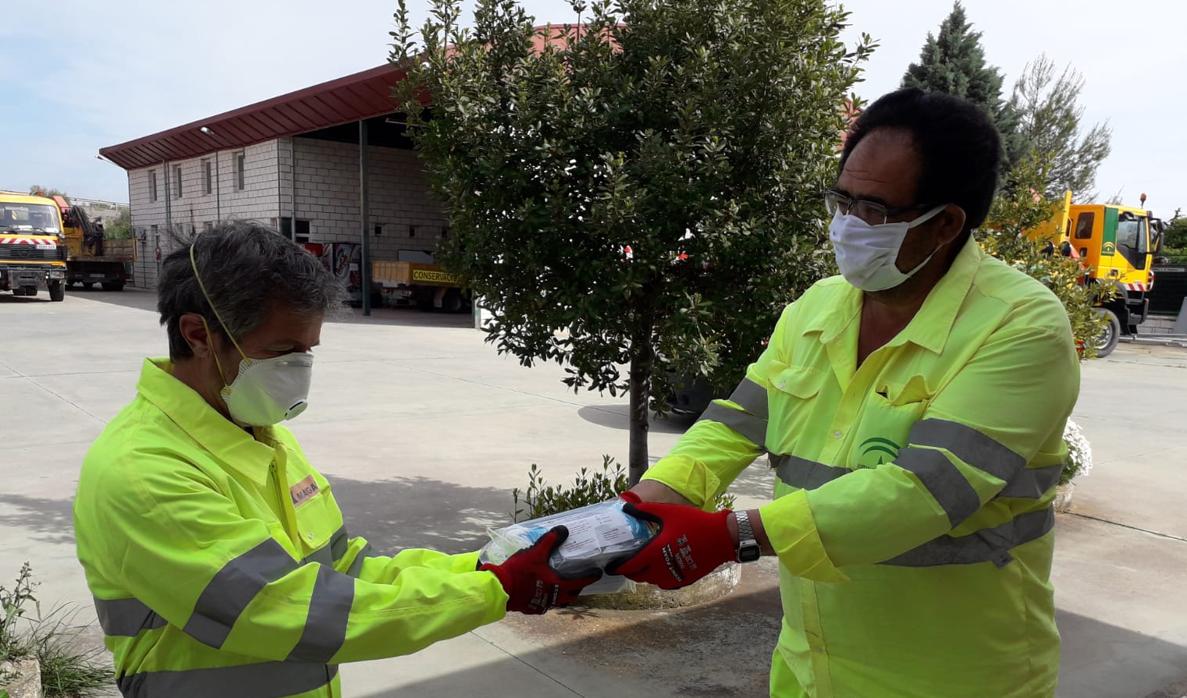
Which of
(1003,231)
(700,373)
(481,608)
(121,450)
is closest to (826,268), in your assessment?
(700,373)

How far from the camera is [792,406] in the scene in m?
1.89

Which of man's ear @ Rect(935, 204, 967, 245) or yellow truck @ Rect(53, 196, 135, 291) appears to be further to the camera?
yellow truck @ Rect(53, 196, 135, 291)

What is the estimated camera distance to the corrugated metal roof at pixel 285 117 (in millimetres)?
20625

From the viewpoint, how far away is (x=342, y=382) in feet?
36.4

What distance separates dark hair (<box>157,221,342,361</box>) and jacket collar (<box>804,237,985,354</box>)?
108cm

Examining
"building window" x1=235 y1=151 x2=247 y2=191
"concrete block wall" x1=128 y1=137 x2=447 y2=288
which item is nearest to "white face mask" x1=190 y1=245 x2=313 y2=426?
"concrete block wall" x1=128 y1=137 x2=447 y2=288

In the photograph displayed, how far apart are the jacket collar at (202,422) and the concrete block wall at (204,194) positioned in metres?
Answer: 21.6

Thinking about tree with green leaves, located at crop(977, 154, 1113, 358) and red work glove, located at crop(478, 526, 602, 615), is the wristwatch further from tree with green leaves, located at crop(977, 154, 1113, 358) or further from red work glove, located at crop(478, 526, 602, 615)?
tree with green leaves, located at crop(977, 154, 1113, 358)

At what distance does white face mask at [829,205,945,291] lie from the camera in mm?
1825

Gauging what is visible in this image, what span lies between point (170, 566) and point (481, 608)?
0.51 meters

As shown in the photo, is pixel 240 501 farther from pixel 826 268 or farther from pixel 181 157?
pixel 181 157

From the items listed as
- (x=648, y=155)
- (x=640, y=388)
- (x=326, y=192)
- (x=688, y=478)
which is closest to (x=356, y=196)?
(x=326, y=192)

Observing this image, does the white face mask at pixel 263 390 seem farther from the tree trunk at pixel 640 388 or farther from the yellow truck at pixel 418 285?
the yellow truck at pixel 418 285

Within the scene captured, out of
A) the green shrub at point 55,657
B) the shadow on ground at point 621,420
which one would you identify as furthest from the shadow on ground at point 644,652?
the shadow on ground at point 621,420
